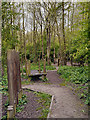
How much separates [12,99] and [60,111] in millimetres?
1488

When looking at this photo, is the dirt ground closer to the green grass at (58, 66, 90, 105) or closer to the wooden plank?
the wooden plank

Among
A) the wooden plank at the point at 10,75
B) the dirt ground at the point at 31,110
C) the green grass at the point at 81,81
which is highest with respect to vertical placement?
the wooden plank at the point at 10,75

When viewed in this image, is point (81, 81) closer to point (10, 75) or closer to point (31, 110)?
point (31, 110)

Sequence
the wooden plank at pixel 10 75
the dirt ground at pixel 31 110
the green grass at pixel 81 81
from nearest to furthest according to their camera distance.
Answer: the wooden plank at pixel 10 75 → the dirt ground at pixel 31 110 → the green grass at pixel 81 81

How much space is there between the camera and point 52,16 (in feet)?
58.1

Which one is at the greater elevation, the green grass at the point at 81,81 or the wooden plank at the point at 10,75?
the wooden plank at the point at 10,75

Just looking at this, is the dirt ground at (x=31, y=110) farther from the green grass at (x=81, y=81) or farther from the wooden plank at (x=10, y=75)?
the green grass at (x=81, y=81)

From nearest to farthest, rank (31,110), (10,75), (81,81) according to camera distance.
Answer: (10,75) < (31,110) < (81,81)

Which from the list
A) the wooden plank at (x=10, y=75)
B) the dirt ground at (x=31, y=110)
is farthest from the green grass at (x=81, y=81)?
the wooden plank at (x=10, y=75)

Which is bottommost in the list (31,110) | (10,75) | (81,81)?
(31,110)

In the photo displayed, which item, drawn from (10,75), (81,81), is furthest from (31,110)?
(81,81)

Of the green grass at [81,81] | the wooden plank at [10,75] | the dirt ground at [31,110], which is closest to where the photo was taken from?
the wooden plank at [10,75]

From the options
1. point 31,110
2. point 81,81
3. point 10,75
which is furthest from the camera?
point 81,81

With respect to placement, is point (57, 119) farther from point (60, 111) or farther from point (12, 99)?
point (12, 99)
